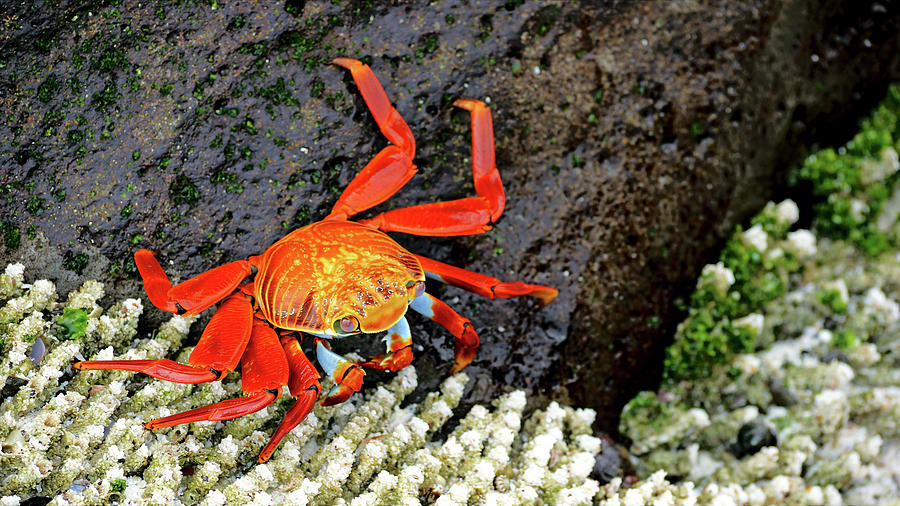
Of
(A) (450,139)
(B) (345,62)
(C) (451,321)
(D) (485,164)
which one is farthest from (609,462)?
(B) (345,62)

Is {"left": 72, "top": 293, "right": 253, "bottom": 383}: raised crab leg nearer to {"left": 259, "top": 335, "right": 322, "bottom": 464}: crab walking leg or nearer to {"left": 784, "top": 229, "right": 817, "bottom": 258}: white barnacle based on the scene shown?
{"left": 259, "top": 335, "right": 322, "bottom": 464}: crab walking leg

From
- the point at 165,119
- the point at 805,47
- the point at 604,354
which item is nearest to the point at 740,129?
the point at 805,47

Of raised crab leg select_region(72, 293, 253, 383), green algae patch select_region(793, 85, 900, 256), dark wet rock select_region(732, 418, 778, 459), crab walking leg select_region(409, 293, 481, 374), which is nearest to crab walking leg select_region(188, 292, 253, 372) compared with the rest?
raised crab leg select_region(72, 293, 253, 383)

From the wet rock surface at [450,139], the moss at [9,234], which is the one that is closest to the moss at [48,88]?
the wet rock surface at [450,139]

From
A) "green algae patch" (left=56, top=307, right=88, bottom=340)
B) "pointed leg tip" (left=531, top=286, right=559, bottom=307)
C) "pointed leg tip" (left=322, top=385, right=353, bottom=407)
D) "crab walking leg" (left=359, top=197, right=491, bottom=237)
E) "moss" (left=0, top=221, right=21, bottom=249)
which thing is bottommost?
"pointed leg tip" (left=531, top=286, right=559, bottom=307)

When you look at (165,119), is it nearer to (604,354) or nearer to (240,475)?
(240,475)

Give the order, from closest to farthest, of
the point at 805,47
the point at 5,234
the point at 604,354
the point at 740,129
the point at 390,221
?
the point at 5,234, the point at 390,221, the point at 604,354, the point at 740,129, the point at 805,47
